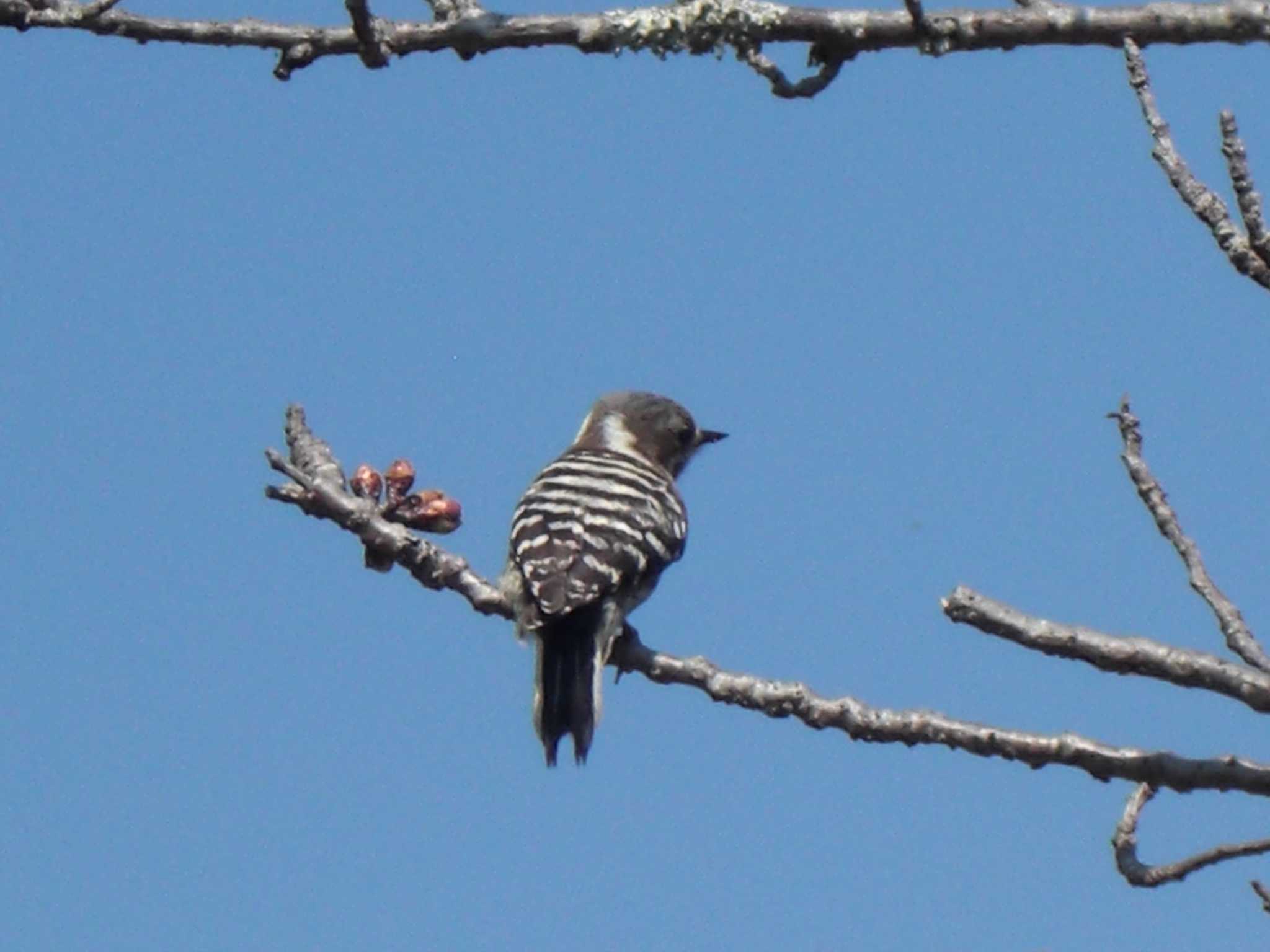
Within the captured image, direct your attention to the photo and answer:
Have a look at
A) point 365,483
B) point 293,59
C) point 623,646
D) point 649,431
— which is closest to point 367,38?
point 293,59

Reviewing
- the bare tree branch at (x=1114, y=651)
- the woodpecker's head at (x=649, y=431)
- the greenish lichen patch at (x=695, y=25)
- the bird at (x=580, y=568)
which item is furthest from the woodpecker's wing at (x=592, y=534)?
the bare tree branch at (x=1114, y=651)

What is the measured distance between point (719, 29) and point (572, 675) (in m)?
2.53

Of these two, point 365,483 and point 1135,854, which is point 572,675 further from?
point 1135,854

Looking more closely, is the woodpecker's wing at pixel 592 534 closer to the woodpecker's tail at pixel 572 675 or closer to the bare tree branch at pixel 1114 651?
the woodpecker's tail at pixel 572 675

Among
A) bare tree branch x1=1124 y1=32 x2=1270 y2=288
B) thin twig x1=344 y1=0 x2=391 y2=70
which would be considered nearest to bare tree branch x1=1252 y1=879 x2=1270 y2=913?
bare tree branch x1=1124 y1=32 x2=1270 y2=288

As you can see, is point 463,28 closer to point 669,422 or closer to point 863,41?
point 863,41

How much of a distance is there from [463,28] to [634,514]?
3.01 m

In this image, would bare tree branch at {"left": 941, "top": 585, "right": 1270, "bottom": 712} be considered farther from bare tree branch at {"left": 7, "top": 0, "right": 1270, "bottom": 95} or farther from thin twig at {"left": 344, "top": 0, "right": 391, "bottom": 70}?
thin twig at {"left": 344, "top": 0, "right": 391, "bottom": 70}

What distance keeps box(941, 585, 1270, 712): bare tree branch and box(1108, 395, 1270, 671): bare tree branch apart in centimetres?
20

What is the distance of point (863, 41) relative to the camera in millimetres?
3150

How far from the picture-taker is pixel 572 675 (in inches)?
215

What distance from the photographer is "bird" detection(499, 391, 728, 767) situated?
212 inches

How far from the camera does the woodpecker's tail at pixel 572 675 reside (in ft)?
17.5

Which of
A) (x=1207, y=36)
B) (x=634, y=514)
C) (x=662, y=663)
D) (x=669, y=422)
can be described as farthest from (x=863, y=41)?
(x=669, y=422)
